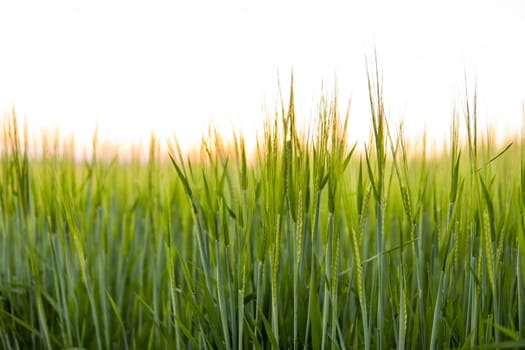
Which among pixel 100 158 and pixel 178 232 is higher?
pixel 100 158

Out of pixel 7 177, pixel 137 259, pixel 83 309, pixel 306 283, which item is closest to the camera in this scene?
pixel 306 283

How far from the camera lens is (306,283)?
1078 millimetres

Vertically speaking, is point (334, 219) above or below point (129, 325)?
above

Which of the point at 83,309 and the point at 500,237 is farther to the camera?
the point at 83,309

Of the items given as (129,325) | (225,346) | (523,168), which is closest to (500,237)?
(523,168)

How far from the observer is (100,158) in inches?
65.1

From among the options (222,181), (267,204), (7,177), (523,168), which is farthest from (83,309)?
(523,168)

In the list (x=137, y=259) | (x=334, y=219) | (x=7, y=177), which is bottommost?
(x=137, y=259)

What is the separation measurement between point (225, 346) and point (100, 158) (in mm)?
800

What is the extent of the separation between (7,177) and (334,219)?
88 centimetres

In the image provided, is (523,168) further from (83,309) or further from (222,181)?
(83,309)

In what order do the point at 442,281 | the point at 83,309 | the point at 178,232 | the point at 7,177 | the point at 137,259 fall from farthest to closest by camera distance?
the point at 178,232, the point at 137,259, the point at 7,177, the point at 83,309, the point at 442,281

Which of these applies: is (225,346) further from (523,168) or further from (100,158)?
(100,158)

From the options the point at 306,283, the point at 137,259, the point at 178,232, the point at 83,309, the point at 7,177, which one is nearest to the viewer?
the point at 306,283
